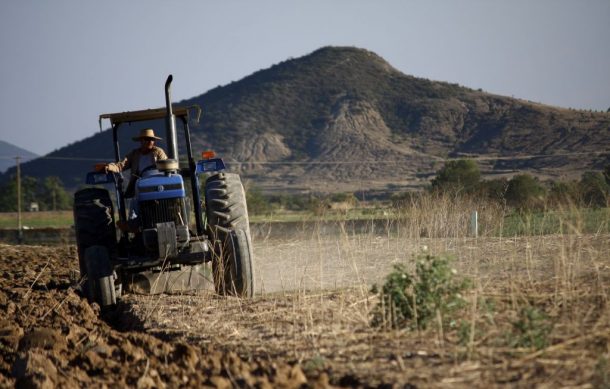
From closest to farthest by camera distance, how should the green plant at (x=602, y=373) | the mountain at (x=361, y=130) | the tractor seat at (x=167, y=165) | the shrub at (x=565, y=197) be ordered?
the green plant at (x=602, y=373) < the tractor seat at (x=167, y=165) < the shrub at (x=565, y=197) < the mountain at (x=361, y=130)

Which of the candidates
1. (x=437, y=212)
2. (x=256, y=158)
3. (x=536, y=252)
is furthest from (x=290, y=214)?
(x=256, y=158)

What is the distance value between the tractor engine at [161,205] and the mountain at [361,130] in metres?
60.4

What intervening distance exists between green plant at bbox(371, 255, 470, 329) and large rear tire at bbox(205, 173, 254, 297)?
317 cm

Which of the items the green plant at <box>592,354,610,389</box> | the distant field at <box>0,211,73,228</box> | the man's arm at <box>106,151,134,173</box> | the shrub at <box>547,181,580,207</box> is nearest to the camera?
the green plant at <box>592,354,610,389</box>

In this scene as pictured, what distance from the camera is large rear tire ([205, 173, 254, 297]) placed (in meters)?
10.0

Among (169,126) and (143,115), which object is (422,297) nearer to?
(169,126)

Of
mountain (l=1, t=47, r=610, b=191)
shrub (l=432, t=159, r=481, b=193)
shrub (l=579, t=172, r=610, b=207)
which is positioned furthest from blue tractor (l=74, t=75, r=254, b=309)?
mountain (l=1, t=47, r=610, b=191)

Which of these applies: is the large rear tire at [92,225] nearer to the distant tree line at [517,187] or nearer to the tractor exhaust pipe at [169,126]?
the tractor exhaust pipe at [169,126]

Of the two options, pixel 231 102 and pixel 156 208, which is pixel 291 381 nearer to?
pixel 156 208

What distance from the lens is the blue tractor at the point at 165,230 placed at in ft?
32.8

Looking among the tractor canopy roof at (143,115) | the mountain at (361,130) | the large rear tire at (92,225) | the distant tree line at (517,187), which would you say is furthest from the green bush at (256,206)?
the large rear tire at (92,225)

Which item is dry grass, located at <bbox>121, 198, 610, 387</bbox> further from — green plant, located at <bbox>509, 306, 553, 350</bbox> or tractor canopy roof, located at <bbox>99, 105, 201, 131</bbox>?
tractor canopy roof, located at <bbox>99, 105, 201, 131</bbox>

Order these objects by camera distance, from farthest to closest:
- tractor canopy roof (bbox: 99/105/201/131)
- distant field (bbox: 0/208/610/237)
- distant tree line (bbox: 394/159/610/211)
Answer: distant tree line (bbox: 394/159/610/211) < distant field (bbox: 0/208/610/237) < tractor canopy roof (bbox: 99/105/201/131)

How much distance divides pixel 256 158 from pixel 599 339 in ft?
313
